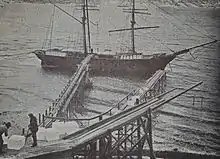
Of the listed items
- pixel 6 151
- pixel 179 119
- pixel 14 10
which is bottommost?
pixel 179 119

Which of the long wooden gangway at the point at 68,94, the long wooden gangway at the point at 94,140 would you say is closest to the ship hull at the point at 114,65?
the long wooden gangway at the point at 68,94

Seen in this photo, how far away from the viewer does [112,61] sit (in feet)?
17.0

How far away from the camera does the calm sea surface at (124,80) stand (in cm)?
358

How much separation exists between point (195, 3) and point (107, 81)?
4.27ft

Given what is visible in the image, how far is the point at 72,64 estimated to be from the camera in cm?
542

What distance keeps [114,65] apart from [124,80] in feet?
2.50

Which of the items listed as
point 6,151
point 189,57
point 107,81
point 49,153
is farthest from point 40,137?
point 189,57

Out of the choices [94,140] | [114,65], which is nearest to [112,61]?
[114,65]

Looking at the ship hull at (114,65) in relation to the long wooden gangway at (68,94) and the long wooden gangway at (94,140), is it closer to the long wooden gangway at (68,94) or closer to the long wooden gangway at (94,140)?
the long wooden gangway at (68,94)

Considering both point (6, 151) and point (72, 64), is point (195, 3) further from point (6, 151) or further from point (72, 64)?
point (72, 64)

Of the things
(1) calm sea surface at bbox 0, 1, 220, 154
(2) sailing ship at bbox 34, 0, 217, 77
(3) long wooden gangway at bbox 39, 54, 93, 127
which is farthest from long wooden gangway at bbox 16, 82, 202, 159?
(2) sailing ship at bbox 34, 0, 217, 77

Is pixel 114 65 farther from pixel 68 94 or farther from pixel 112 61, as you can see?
pixel 68 94

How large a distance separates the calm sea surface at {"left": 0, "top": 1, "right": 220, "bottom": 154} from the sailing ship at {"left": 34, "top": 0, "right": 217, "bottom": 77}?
0.15m

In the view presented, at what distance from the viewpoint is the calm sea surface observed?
3.58m
